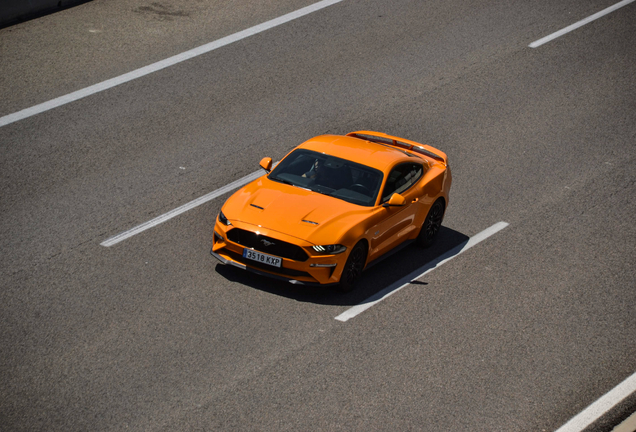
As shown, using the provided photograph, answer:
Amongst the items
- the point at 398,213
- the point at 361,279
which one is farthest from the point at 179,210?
the point at 398,213

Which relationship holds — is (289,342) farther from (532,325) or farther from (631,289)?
(631,289)

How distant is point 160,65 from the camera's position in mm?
15281

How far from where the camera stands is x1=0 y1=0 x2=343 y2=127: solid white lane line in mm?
13422

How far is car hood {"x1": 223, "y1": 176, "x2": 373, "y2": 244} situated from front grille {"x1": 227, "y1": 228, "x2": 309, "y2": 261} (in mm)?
136

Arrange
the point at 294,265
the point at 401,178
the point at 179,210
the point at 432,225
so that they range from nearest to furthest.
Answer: the point at 294,265 < the point at 401,178 < the point at 432,225 < the point at 179,210

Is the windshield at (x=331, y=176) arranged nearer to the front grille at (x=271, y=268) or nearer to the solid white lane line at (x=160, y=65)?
the front grille at (x=271, y=268)

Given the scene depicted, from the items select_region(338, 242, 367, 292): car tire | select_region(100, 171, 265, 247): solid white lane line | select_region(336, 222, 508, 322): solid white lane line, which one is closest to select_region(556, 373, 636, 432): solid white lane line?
select_region(336, 222, 508, 322): solid white lane line

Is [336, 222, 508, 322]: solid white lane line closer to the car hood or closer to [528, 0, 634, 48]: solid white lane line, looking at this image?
the car hood

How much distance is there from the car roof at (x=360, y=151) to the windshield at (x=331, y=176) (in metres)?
0.11

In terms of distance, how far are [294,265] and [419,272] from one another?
6.43ft

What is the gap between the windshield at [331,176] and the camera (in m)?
9.68

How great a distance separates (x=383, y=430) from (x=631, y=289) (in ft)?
15.0

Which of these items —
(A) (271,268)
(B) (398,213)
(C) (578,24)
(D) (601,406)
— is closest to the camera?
(D) (601,406)

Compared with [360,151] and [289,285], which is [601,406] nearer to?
[289,285]
